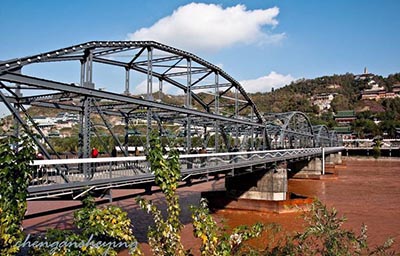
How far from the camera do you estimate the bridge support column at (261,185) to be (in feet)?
92.8

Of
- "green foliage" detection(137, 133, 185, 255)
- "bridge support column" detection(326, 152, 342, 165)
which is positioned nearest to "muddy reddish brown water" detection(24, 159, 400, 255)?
"green foliage" detection(137, 133, 185, 255)

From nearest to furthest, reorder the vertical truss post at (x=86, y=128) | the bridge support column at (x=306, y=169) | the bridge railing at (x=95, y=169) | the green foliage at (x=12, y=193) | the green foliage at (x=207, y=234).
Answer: the green foliage at (x=12, y=193)
the green foliage at (x=207, y=234)
the bridge railing at (x=95, y=169)
the vertical truss post at (x=86, y=128)
the bridge support column at (x=306, y=169)

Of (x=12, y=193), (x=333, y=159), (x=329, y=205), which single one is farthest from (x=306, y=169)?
(x=12, y=193)

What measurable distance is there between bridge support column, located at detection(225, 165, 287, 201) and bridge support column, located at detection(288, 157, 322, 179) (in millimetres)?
25006

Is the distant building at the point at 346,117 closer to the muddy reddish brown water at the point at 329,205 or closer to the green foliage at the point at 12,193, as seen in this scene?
the muddy reddish brown water at the point at 329,205

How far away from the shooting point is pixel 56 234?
4738 mm

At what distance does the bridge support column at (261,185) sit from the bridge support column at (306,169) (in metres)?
25.0

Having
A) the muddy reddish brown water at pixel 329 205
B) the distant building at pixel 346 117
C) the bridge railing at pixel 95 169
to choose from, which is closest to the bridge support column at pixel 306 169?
the muddy reddish brown water at pixel 329 205

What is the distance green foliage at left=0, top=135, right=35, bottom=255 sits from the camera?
12.4ft

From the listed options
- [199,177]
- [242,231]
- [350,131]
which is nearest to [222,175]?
[199,177]

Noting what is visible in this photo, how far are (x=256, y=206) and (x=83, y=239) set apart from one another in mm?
24307

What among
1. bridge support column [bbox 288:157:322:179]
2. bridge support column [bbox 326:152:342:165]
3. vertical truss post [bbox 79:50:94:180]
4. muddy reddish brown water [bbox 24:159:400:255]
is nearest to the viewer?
vertical truss post [bbox 79:50:94:180]

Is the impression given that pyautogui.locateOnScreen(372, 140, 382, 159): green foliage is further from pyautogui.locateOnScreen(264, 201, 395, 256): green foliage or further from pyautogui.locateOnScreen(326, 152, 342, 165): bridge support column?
pyautogui.locateOnScreen(264, 201, 395, 256): green foliage

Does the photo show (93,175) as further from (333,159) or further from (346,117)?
(346,117)
